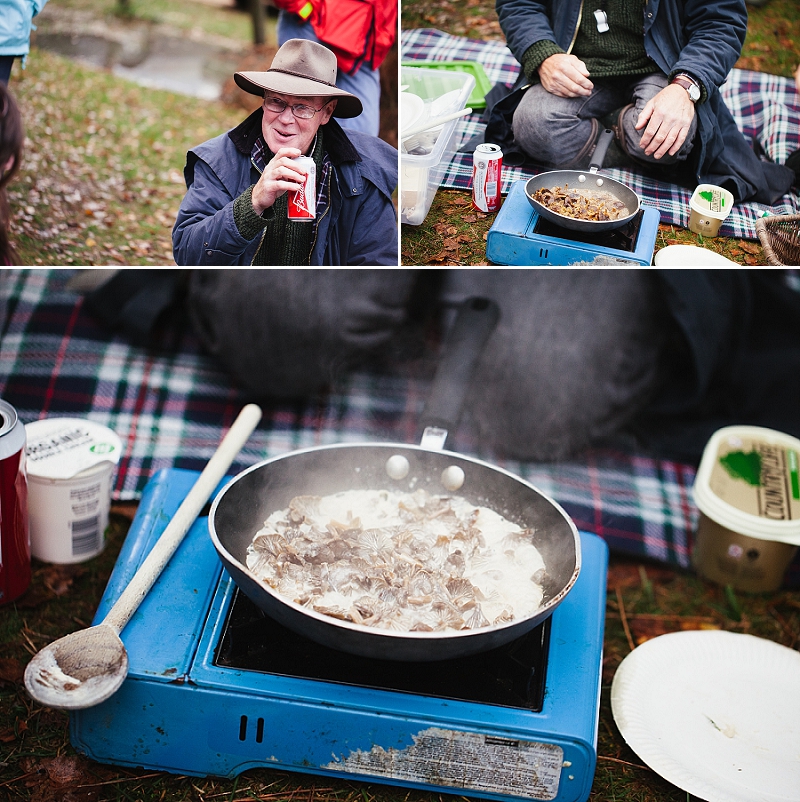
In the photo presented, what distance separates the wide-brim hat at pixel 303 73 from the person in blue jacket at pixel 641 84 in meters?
0.45

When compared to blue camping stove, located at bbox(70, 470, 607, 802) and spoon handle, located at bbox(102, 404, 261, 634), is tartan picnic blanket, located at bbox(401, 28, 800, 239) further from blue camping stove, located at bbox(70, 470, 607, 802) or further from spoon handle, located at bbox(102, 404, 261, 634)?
blue camping stove, located at bbox(70, 470, 607, 802)

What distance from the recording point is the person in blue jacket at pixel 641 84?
169 cm

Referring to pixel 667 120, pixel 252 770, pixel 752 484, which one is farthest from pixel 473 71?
pixel 252 770

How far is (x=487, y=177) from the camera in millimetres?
1834

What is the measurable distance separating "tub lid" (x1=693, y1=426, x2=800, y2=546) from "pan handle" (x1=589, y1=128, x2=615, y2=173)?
32.4 inches

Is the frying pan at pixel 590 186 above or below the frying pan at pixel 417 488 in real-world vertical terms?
above

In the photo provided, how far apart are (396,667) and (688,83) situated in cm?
134

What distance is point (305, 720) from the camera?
52.7 inches

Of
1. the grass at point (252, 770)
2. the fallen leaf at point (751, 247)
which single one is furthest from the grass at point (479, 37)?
the grass at point (252, 770)

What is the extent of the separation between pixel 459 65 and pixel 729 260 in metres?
0.76

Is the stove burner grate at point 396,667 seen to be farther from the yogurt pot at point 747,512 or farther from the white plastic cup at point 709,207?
the white plastic cup at point 709,207

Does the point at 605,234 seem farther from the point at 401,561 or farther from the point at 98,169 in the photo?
the point at 98,169

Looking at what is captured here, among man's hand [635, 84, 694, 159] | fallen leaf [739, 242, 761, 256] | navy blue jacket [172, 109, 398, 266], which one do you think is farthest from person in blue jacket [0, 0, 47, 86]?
fallen leaf [739, 242, 761, 256]

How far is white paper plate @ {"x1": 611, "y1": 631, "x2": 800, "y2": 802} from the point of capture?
1445mm
